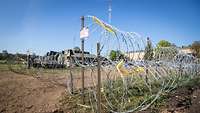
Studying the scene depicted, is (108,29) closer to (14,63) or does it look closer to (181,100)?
(181,100)

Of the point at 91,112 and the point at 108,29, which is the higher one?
the point at 108,29

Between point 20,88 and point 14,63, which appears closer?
point 20,88

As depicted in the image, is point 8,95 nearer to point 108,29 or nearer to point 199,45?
point 108,29

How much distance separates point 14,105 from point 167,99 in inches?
186

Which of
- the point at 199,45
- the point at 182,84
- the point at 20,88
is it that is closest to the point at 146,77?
the point at 182,84

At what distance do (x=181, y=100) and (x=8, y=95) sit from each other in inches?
222

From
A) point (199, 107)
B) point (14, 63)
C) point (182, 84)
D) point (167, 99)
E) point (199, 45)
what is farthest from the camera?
point (199, 45)

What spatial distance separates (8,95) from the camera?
7848 mm

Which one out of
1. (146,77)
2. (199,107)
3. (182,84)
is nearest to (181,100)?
(199,107)

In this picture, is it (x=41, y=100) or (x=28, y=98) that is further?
(x=28, y=98)

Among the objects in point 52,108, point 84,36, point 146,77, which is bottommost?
point 52,108

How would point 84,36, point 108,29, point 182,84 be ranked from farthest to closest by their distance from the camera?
point 182,84
point 84,36
point 108,29

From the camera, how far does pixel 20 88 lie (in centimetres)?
892

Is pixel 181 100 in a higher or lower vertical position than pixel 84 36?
lower
